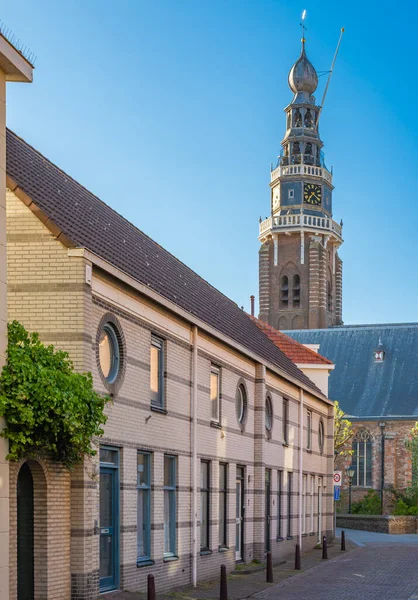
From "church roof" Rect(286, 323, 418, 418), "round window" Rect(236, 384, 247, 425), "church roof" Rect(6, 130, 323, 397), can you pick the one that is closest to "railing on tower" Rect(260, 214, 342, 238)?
"church roof" Rect(286, 323, 418, 418)

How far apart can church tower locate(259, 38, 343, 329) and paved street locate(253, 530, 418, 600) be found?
6262 centimetres

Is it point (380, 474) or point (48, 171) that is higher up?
point (48, 171)

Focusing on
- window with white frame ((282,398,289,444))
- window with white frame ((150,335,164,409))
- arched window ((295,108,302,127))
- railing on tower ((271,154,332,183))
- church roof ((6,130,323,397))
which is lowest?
window with white frame ((282,398,289,444))

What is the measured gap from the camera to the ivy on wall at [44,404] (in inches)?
514

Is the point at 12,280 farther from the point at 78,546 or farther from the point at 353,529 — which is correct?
the point at 353,529

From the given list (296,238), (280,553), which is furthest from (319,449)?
(296,238)

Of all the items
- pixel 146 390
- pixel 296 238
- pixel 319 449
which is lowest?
pixel 319 449

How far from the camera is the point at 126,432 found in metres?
17.6

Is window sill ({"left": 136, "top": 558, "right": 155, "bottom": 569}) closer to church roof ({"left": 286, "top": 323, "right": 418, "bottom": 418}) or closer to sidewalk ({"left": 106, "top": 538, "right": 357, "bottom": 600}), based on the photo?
sidewalk ({"left": 106, "top": 538, "right": 357, "bottom": 600})

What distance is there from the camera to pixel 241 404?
26.2 metres

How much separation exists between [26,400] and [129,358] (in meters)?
4.65

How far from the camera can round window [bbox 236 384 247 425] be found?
25875 millimetres

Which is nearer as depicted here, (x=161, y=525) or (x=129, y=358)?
(x=129, y=358)

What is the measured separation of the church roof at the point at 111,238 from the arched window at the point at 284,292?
67.9 m
